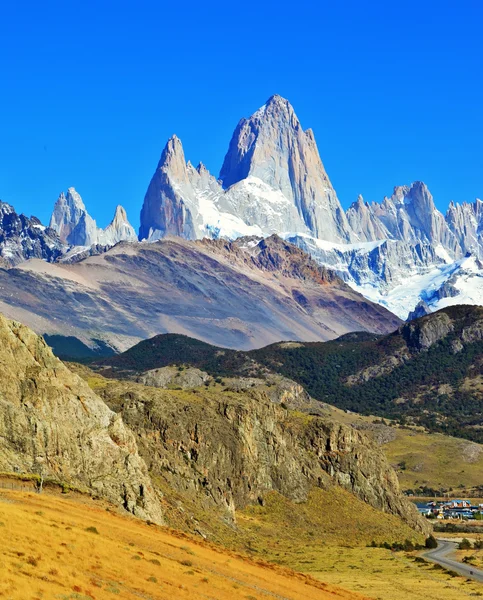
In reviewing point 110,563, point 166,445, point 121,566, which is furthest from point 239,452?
point 110,563

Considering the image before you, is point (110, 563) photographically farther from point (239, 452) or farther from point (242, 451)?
point (242, 451)

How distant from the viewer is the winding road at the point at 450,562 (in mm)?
127438

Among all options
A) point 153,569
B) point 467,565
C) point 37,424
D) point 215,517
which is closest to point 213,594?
point 153,569

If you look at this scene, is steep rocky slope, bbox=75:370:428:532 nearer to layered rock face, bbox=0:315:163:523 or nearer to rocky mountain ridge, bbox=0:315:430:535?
rocky mountain ridge, bbox=0:315:430:535

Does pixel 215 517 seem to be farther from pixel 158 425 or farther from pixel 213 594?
pixel 213 594

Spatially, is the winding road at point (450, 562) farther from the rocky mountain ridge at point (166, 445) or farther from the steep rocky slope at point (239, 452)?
the rocky mountain ridge at point (166, 445)

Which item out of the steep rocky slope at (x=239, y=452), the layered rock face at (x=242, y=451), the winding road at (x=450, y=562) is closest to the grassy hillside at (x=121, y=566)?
the winding road at (x=450, y=562)

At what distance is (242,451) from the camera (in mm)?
151000

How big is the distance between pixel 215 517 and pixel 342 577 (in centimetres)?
2041

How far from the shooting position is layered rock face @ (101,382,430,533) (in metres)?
134

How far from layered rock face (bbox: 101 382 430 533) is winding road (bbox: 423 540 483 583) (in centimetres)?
1371

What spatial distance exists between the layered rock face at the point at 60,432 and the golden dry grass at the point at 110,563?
24.3 ft

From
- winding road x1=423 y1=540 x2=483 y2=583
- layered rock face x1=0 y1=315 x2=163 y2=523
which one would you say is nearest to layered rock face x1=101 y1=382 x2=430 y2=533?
winding road x1=423 y1=540 x2=483 y2=583

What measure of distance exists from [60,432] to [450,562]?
6647cm
